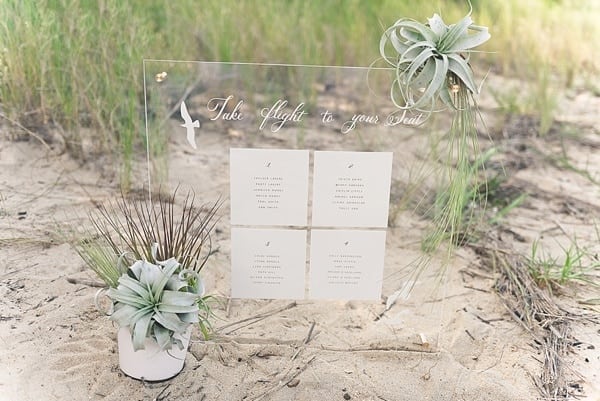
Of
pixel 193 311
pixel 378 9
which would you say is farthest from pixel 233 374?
pixel 378 9

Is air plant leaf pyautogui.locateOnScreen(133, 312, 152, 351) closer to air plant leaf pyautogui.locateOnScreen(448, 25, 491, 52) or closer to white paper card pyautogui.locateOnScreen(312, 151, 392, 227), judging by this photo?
white paper card pyautogui.locateOnScreen(312, 151, 392, 227)

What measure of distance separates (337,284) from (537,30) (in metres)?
2.77

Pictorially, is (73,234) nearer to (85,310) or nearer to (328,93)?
(85,310)

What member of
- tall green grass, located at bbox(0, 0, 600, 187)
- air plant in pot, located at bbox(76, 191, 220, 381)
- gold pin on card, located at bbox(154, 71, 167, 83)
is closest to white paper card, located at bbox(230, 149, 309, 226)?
air plant in pot, located at bbox(76, 191, 220, 381)

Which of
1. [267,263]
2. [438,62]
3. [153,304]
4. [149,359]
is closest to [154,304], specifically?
[153,304]

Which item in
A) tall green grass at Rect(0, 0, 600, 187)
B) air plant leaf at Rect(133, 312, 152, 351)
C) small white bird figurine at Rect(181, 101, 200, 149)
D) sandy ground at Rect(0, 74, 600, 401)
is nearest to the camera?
air plant leaf at Rect(133, 312, 152, 351)

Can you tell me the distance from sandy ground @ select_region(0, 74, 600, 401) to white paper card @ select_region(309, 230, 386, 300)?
0.08 m

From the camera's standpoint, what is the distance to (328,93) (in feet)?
11.6

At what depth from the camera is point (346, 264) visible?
194 centimetres

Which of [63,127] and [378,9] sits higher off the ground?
[378,9]

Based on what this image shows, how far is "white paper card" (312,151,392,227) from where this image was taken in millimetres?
1861

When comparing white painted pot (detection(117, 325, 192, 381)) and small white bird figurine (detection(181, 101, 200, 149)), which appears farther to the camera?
small white bird figurine (detection(181, 101, 200, 149))

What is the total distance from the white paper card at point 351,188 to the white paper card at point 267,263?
0.10 metres

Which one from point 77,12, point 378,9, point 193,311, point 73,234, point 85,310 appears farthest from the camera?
point 378,9
